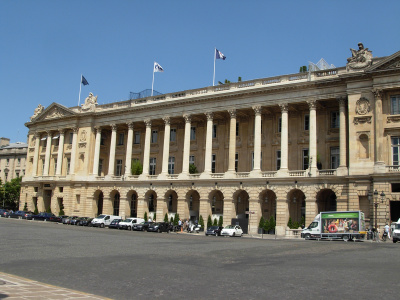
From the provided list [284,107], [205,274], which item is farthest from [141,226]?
[205,274]

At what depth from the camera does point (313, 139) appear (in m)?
51.8

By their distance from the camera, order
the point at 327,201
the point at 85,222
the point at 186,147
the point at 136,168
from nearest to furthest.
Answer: the point at 327,201, the point at 85,222, the point at 186,147, the point at 136,168

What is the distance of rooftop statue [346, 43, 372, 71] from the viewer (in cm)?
4856

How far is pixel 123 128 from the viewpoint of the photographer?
240ft

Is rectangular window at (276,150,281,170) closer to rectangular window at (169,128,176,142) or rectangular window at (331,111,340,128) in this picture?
rectangular window at (331,111,340,128)

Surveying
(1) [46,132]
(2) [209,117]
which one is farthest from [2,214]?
(2) [209,117]

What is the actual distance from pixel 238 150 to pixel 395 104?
21817 millimetres

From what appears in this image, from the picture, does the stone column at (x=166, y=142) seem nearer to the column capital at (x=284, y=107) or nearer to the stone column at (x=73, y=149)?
the column capital at (x=284, y=107)

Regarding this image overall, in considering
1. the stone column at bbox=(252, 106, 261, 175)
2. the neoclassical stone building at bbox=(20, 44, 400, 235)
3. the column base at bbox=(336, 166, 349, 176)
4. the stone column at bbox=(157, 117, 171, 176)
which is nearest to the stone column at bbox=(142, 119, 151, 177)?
the neoclassical stone building at bbox=(20, 44, 400, 235)

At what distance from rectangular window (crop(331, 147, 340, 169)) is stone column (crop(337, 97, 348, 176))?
3.84 meters

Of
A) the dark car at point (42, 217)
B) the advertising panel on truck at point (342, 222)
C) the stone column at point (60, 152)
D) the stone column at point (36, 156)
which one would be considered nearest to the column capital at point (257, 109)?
the advertising panel on truck at point (342, 222)

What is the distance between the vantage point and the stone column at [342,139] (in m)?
49.1

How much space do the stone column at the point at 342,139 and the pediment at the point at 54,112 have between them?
4415cm

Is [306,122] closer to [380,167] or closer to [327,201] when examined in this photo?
[327,201]
